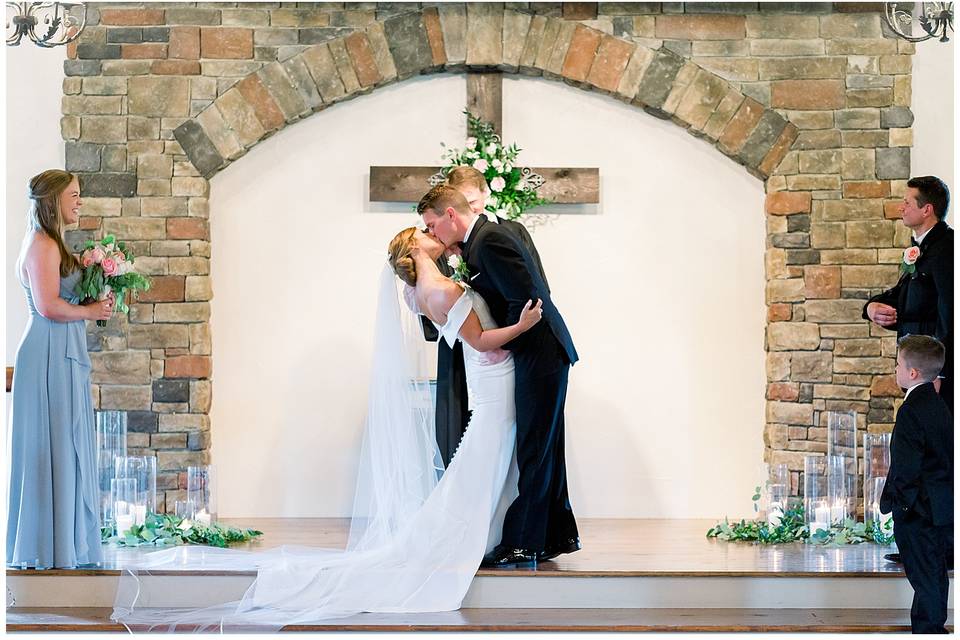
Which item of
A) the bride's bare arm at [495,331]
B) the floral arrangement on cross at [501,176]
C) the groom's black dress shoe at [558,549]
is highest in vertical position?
the floral arrangement on cross at [501,176]

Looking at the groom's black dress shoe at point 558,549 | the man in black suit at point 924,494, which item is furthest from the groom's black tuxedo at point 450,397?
the man in black suit at point 924,494

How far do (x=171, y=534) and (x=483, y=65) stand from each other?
9.15 ft

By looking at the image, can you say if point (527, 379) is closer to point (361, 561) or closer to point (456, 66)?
point (361, 561)

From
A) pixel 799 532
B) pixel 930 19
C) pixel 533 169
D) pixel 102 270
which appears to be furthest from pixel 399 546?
pixel 930 19

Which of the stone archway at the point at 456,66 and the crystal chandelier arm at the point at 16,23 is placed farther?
the stone archway at the point at 456,66

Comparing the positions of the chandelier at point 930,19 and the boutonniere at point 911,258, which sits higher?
the chandelier at point 930,19

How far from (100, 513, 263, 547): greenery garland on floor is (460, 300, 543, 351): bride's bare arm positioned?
5.23 ft

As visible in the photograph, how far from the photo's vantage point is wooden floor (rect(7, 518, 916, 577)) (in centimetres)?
437

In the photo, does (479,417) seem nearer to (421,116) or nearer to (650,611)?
(650,611)

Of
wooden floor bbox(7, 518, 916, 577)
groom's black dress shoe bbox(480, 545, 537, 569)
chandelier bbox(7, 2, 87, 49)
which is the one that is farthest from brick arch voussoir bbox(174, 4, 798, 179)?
groom's black dress shoe bbox(480, 545, 537, 569)

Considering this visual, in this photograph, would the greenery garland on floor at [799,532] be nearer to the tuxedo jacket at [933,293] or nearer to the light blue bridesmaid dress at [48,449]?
the tuxedo jacket at [933,293]

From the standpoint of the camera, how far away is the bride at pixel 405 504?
416cm

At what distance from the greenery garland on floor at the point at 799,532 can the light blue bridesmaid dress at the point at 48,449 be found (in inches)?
112

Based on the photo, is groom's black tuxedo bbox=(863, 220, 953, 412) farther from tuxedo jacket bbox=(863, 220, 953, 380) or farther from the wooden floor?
the wooden floor
